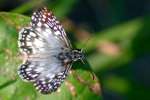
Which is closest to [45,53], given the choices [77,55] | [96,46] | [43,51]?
[43,51]

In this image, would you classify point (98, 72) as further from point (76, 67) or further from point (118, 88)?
point (76, 67)

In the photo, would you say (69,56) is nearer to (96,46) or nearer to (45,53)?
(45,53)

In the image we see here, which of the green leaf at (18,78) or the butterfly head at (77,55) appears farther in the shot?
the butterfly head at (77,55)

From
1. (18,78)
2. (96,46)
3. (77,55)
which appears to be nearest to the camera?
(18,78)

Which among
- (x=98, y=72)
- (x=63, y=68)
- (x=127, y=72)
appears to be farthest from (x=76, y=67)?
(x=127, y=72)

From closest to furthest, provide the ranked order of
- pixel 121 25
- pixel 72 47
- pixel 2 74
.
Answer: pixel 2 74 < pixel 72 47 < pixel 121 25
